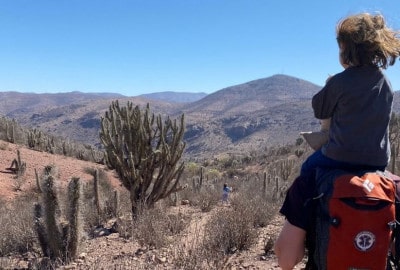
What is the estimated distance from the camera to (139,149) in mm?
8672

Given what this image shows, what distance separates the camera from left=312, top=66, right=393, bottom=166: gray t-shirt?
2.11 metres

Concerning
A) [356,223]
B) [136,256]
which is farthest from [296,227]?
[136,256]

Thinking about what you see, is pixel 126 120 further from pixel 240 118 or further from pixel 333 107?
pixel 240 118

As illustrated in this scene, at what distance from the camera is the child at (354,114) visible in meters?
2.12

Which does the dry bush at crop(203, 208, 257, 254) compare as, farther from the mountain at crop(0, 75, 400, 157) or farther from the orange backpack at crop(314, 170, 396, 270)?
the mountain at crop(0, 75, 400, 157)

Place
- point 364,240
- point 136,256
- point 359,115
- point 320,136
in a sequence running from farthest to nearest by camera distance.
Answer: point 136,256 → point 320,136 → point 359,115 → point 364,240

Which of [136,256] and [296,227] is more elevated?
Result: [296,227]

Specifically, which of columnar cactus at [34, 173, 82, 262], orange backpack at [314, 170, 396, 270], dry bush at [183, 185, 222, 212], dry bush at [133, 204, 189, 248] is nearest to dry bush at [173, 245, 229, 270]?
dry bush at [133, 204, 189, 248]

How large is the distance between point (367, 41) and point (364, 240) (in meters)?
0.96

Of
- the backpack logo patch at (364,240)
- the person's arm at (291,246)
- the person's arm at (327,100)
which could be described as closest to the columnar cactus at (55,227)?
the person's arm at (291,246)

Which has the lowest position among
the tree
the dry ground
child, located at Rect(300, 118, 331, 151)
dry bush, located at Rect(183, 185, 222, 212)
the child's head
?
dry bush, located at Rect(183, 185, 222, 212)

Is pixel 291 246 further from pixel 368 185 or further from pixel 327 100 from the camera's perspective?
pixel 327 100

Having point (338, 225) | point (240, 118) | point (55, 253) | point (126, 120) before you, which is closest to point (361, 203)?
point (338, 225)

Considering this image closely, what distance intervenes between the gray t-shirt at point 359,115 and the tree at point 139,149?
6539 millimetres
